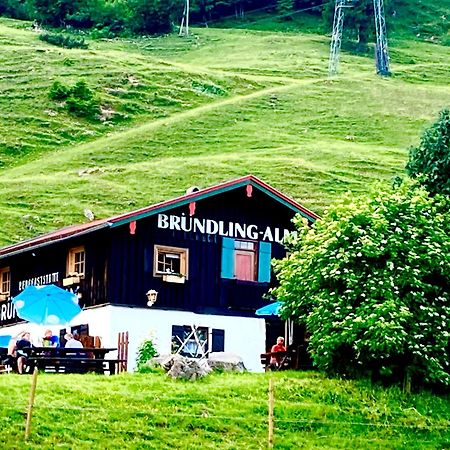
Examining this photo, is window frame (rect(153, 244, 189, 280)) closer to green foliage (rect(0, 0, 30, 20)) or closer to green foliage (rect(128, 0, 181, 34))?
green foliage (rect(128, 0, 181, 34))

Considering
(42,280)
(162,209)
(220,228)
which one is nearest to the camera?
(162,209)

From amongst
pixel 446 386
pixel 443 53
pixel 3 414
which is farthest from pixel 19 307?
pixel 443 53

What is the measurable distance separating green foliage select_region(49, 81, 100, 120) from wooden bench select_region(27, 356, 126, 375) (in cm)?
6858

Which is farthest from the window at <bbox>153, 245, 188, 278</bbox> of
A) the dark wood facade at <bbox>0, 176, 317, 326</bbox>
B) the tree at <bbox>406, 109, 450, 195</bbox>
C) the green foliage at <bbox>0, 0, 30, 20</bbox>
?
the green foliage at <bbox>0, 0, 30, 20</bbox>

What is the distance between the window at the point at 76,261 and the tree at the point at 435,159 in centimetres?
1139

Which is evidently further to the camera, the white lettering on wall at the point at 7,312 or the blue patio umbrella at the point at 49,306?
the white lettering on wall at the point at 7,312

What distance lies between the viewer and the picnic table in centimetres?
3381

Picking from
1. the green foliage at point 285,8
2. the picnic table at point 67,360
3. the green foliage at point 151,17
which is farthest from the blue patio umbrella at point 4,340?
the green foliage at point 285,8

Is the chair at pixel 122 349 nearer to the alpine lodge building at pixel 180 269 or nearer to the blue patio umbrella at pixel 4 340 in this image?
the alpine lodge building at pixel 180 269

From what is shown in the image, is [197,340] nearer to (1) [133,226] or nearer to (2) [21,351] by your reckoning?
(1) [133,226]

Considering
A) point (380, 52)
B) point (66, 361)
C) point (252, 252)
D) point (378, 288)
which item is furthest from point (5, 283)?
point (380, 52)

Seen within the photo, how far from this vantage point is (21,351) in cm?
3478

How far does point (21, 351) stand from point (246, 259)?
36.8ft

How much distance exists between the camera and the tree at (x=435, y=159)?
38.8m
